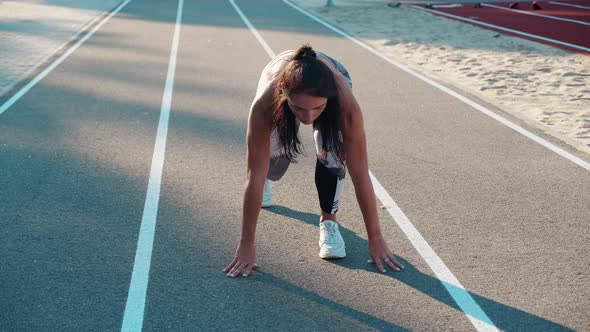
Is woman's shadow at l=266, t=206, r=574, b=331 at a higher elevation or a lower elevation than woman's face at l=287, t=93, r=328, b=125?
lower

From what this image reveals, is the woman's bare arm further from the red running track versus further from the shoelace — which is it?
the red running track

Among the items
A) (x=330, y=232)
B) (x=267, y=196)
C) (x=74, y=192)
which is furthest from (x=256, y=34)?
(x=330, y=232)

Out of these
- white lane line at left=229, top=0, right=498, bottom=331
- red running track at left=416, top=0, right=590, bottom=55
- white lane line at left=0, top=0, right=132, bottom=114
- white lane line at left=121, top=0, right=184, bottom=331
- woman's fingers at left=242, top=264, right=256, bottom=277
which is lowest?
white lane line at left=0, top=0, right=132, bottom=114

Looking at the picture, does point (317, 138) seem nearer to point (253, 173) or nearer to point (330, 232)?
point (253, 173)

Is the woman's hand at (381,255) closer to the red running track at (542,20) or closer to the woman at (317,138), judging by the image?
the woman at (317,138)

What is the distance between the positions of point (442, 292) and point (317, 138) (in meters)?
1.23

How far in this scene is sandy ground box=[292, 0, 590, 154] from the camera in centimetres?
863

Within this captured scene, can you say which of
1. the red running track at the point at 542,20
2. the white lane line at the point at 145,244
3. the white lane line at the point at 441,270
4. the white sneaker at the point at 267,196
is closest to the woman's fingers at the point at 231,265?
the white lane line at the point at 145,244

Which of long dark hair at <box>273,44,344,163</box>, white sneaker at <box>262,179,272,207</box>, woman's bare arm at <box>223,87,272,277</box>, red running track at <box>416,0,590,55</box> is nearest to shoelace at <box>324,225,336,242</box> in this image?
woman's bare arm at <box>223,87,272,277</box>

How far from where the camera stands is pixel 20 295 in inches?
162

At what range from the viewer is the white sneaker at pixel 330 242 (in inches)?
182

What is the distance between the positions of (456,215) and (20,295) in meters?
→ 3.21

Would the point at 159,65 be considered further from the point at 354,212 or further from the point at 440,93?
the point at 354,212

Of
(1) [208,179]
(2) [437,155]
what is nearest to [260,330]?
(1) [208,179]
